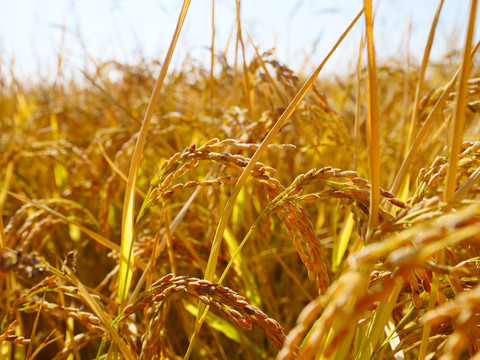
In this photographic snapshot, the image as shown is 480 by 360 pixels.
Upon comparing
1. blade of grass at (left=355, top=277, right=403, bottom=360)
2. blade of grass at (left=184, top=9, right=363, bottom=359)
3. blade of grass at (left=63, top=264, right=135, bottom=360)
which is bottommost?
blade of grass at (left=355, top=277, right=403, bottom=360)

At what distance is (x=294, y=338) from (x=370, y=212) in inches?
8.2

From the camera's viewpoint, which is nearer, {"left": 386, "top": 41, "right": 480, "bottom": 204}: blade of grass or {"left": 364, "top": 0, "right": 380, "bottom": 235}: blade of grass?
{"left": 364, "top": 0, "right": 380, "bottom": 235}: blade of grass

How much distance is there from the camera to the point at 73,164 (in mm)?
1689

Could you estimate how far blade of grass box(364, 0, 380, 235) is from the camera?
1.39 feet

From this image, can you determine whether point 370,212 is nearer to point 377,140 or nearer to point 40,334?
point 377,140

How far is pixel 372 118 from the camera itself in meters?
0.44

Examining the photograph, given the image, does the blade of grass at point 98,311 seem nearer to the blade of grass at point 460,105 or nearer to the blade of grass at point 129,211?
the blade of grass at point 129,211

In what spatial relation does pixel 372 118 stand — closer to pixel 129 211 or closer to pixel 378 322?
pixel 378 322

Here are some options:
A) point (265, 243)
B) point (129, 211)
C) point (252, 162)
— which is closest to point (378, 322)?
point (252, 162)

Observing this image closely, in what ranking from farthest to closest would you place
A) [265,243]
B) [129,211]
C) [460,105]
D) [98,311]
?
[265,243] → [129,211] → [98,311] → [460,105]

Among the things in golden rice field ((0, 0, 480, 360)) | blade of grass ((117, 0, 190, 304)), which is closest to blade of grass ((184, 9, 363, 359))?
golden rice field ((0, 0, 480, 360))

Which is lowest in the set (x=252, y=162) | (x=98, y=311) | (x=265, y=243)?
(x=265, y=243)

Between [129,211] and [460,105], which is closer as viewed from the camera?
[460,105]

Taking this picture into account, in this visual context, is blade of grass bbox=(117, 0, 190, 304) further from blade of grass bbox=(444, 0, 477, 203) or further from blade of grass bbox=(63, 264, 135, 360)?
blade of grass bbox=(444, 0, 477, 203)
